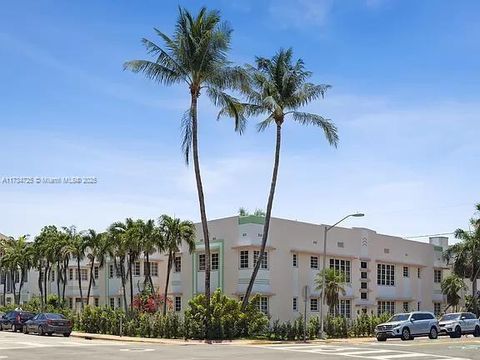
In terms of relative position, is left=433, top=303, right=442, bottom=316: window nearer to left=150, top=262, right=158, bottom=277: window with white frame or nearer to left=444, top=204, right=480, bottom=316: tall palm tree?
left=444, top=204, right=480, bottom=316: tall palm tree

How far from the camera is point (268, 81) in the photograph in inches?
1709

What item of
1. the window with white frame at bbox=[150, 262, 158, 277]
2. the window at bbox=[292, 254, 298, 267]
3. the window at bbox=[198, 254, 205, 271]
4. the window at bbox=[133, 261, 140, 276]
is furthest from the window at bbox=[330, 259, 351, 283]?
the window at bbox=[133, 261, 140, 276]

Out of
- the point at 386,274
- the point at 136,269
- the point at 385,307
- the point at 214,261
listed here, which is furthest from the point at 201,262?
the point at 385,307

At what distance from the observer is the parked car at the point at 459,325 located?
1715 inches

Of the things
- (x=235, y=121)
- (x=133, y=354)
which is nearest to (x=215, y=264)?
(x=235, y=121)

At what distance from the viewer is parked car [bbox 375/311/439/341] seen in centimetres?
3988

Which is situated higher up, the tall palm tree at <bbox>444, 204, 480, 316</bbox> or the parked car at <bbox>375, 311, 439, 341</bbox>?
the tall palm tree at <bbox>444, 204, 480, 316</bbox>

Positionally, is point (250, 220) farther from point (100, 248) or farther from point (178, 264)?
point (100, 248)

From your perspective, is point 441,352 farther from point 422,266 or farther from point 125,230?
point 422,266

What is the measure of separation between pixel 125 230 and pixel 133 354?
29569mm

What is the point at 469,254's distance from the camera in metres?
62.2

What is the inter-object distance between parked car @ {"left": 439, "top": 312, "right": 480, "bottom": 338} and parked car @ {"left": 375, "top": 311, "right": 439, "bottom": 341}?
108 inches

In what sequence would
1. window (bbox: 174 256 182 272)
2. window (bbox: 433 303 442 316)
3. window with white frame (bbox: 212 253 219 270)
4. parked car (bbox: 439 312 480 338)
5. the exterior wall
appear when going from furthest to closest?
window (bbox: 433 303 442 316)
window (bbox: 174 256 182 272)
window with white frame (bbox: 212 253 219 270)
the exterior wall
parked car (bbox: 439 312 480 338)

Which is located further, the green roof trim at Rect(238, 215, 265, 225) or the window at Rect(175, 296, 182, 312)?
the window at Rect(175, 296, 182, 312)
